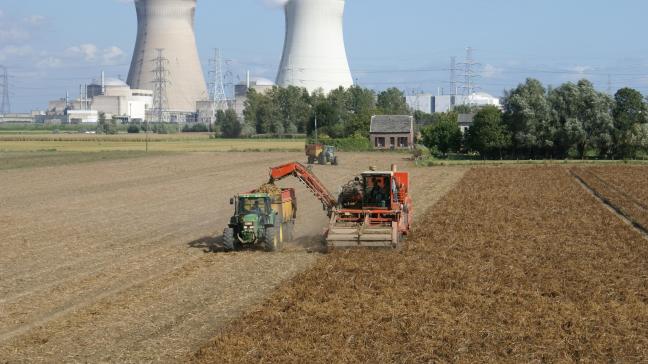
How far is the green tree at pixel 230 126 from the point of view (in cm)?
13662

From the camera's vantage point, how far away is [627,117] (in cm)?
7538

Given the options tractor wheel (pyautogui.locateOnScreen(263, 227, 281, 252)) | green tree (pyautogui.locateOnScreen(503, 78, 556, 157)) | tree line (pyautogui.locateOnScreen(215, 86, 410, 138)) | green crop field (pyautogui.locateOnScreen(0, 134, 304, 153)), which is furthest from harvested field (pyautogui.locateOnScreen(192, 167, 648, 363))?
tree line (pyautogui.locateOnScreen(215, 86, 410, 138))

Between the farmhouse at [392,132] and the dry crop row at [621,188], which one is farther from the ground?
the farmhouse at [392,132]

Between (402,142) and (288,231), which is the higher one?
(402,142)

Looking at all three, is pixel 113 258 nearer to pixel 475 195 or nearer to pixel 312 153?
pixel 475 195

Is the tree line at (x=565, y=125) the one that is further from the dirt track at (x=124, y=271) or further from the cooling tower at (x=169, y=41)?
the cooling tower at (x=169, y=41)

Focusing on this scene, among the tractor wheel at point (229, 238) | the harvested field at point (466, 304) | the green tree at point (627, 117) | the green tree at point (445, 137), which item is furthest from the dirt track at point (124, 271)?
the green tree at point (445, 137)

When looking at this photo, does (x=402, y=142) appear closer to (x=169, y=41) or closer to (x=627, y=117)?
(x=627, y=117)

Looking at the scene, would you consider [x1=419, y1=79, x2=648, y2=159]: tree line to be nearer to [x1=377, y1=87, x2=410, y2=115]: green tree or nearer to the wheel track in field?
the wheel track in field

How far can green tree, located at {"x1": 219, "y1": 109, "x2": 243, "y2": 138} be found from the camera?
136625mm

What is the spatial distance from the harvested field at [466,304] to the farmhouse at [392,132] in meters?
76.7

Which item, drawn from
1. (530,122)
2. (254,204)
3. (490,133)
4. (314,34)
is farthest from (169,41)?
(254,204)

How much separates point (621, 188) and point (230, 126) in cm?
9827

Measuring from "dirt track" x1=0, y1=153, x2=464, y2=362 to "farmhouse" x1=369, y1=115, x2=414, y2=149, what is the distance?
6027 cm
